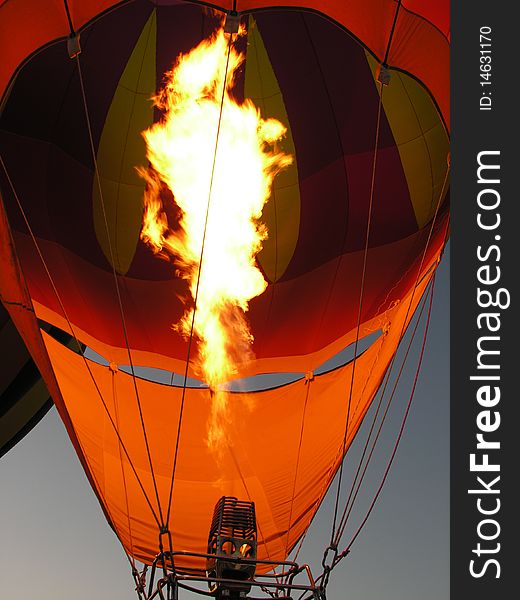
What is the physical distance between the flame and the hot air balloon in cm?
4

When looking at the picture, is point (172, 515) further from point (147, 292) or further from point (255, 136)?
point (255, 136)

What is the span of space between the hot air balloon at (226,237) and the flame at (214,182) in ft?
0.12

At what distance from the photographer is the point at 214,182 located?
7.38 meters

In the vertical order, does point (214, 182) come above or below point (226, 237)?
above

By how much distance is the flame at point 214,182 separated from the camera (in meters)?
7.20

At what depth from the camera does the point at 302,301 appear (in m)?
7.47

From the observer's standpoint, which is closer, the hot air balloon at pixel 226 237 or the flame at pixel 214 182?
the hot air balloon at pixel 226 237

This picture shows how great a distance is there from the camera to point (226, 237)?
7.41 m

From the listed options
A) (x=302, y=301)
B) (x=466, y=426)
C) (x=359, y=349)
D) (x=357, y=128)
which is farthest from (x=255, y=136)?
(x=466, y=426)

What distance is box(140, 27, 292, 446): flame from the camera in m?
7.20

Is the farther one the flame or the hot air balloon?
the flame

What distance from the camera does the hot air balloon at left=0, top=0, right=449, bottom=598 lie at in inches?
269

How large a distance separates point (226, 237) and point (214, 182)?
1.60 feet

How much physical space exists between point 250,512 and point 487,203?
2.47m
